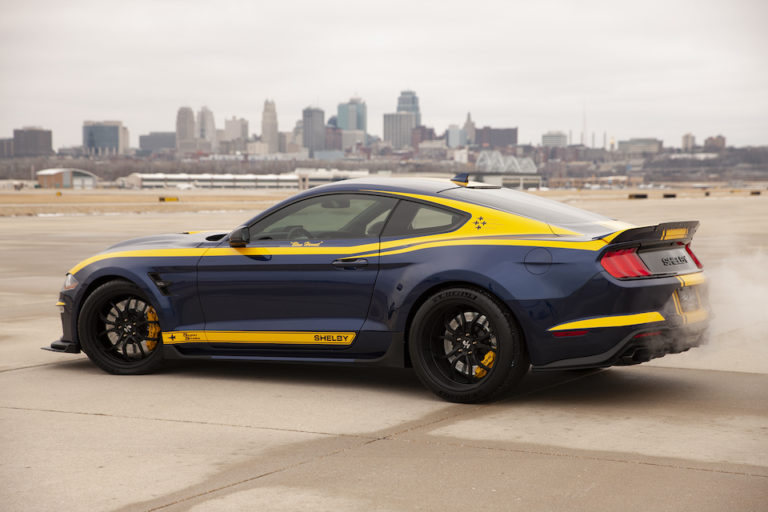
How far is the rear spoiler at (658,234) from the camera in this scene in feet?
20.4

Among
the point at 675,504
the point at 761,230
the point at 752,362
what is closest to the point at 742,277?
the point at 752,362

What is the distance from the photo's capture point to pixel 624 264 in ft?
20.5

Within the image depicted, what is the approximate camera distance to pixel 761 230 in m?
29.5

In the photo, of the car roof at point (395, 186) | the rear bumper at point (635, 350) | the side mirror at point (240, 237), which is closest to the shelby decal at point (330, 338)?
the side mirror at point (240, 237)

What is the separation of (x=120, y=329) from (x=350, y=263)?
205 cm

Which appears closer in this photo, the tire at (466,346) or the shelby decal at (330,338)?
the tire at (466,346)

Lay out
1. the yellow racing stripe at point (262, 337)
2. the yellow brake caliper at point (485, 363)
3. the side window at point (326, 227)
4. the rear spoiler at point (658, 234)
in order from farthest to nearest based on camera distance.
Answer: the side window at point (326, 227) → the yellow racing stripe at point (262, 337) → the yellow brake caliper at point (485, 363) → the rear spoiler at point (658, 234)

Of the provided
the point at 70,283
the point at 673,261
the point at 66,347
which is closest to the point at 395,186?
the point at 673,261

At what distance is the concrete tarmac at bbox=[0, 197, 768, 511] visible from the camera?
4.46 metres

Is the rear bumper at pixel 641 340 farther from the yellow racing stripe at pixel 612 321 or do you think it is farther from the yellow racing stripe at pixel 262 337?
the yellow racing stripe at pixel 262 337

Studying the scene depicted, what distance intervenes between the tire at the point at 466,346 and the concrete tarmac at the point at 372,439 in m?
0.14

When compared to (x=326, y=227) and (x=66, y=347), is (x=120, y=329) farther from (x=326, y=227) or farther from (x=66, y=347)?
(x=326, y=227)

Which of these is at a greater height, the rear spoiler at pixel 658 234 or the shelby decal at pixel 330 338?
the rear spoiler at pixel 658 234

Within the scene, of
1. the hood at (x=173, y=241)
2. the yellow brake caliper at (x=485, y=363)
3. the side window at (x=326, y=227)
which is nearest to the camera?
the yellow brake caliper at (x=485, y=363)
